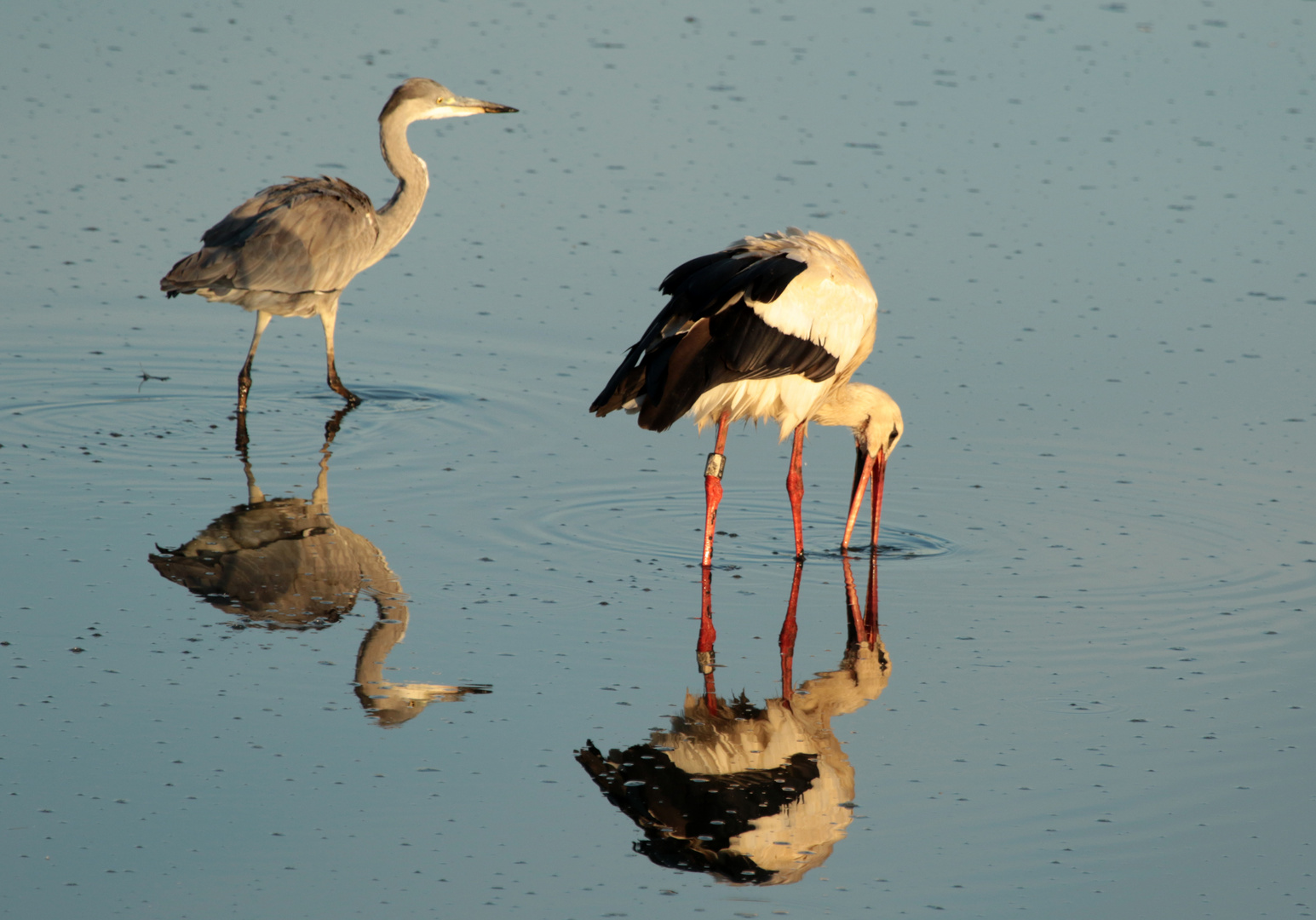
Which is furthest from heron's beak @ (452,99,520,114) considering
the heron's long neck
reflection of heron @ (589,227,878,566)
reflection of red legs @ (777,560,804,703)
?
reflection of red legs @ (777,560,804,703)

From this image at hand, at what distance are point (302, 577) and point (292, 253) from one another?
3209mm

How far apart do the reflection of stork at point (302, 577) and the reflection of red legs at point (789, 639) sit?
3.70 feet

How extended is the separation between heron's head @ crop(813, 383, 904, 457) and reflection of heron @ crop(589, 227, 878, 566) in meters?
0.09

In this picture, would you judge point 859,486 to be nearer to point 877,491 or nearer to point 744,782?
point 877,491

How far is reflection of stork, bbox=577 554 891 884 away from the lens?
16.6ft

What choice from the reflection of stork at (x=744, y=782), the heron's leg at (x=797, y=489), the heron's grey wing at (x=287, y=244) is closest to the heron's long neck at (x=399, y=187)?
the heron's grey wing at (x=287, y=244)

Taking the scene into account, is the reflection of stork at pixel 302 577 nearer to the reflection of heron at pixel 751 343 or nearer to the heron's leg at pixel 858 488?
the reflection of heron at pixel 751 343

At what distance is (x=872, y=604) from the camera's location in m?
7.24

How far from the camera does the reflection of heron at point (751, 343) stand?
7277mm

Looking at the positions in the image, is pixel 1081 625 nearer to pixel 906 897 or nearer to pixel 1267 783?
pixel 1267 783

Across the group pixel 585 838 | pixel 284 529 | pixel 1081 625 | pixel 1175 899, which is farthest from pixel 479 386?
pixel 1175 899

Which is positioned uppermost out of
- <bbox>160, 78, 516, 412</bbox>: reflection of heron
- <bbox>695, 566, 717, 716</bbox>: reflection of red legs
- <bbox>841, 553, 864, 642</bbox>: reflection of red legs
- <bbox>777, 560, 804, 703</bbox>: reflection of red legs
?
<bbox>160, 78, 516, 412</bbox>: reflection of heron

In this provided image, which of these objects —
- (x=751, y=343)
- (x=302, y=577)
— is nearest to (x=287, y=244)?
(x=302, y=577)

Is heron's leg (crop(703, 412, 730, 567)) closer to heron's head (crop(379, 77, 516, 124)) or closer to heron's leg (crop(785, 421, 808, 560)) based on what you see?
heron's leg (crop(785, 421, 808, 560))
